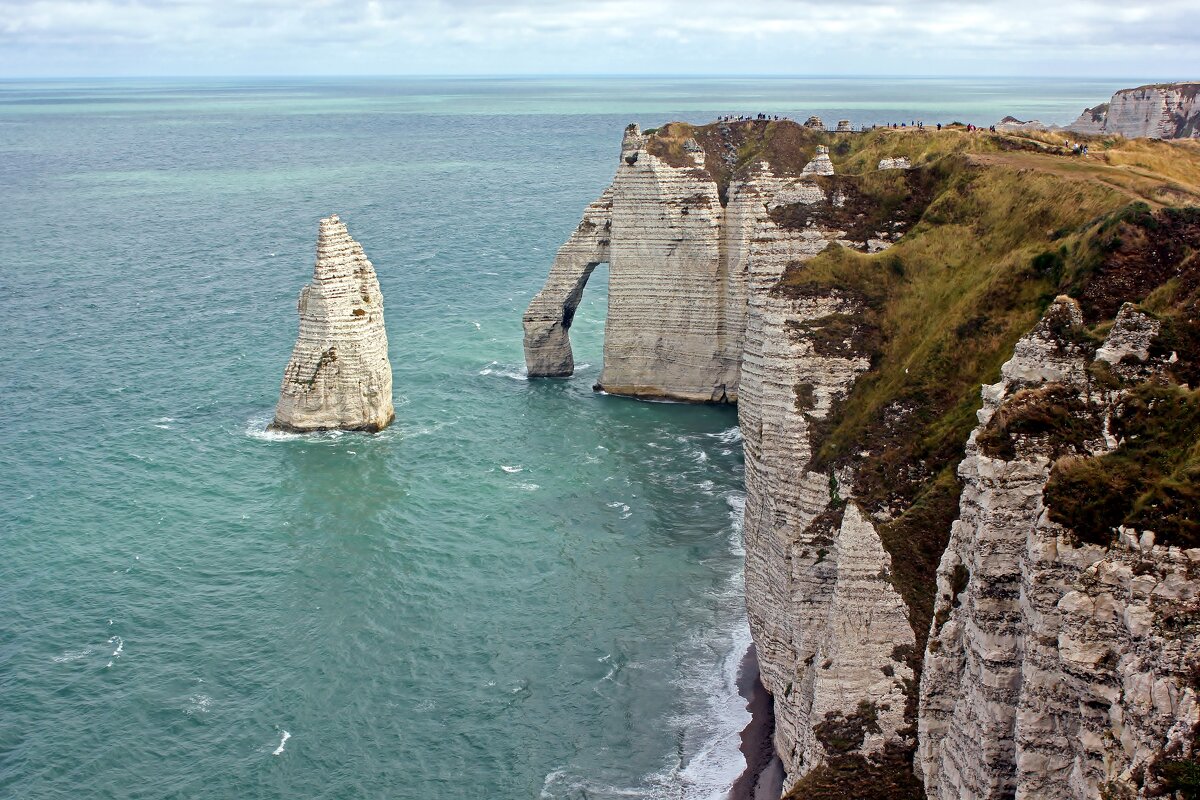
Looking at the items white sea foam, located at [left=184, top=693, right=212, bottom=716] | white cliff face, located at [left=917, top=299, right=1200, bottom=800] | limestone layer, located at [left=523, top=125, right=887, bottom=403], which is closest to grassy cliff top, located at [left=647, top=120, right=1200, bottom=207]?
limestone layer, located at [left=523, top=125, right=887, bottom=403]

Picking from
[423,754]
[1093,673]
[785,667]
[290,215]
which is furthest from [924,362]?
[290,215]

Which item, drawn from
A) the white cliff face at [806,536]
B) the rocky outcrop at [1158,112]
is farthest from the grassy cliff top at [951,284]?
the rocky outcrop at [1158,112]

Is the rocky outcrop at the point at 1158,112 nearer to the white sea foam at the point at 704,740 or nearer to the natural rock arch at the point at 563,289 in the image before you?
the natural rock arch at the point at 563,289

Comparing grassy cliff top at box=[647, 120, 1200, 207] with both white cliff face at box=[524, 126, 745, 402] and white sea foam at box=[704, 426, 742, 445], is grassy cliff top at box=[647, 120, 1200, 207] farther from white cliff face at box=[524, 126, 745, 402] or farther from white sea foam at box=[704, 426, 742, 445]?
white sea foam at box=[704, 426, 742, 445]

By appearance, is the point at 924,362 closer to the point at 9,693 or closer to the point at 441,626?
the point at 441,626

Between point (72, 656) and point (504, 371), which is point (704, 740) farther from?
point (504, 371)

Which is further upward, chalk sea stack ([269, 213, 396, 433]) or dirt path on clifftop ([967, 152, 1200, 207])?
dirt path on clifftop ([967, 152, 1200, 207])
